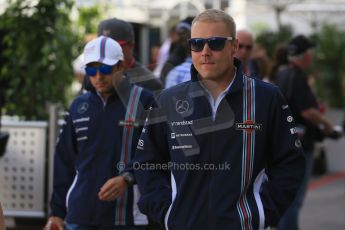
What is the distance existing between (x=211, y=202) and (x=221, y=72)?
2.03 ft

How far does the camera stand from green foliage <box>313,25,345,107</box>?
20689 millimetres

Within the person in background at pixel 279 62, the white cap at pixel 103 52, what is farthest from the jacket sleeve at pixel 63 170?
the person in background at pixel 279 62

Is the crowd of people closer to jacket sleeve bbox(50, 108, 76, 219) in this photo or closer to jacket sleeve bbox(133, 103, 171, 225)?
jacket sleeve bbox(133, 103, 171, 225)

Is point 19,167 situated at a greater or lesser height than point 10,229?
greater

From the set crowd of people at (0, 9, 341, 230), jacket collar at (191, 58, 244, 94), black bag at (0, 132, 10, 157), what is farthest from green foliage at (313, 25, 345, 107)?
jacket collar at (191, 58, 244, 94)

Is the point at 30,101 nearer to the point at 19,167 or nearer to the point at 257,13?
the point at 19,167

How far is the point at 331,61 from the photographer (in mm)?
21406

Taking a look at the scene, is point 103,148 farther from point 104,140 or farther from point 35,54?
point 35,54

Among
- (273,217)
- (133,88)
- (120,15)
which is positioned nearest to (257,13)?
(120,15)

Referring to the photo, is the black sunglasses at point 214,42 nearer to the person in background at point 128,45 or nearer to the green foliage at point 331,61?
the person in background at point 128,45

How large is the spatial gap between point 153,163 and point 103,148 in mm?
865

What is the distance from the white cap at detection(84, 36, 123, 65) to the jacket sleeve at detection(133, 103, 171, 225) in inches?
36.0

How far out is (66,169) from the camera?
5250 mm

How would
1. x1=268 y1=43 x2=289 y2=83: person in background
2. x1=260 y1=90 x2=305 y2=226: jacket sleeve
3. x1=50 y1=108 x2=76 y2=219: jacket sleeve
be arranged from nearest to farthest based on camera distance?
1. x1=260 y1=90 x2=305 y2=226: jacket sleeve
2. x1=50 y1=108 x2=76 y2=219: jacket sleeve
3. x1=268 y1=43 x2=289 y2=83: person in background
